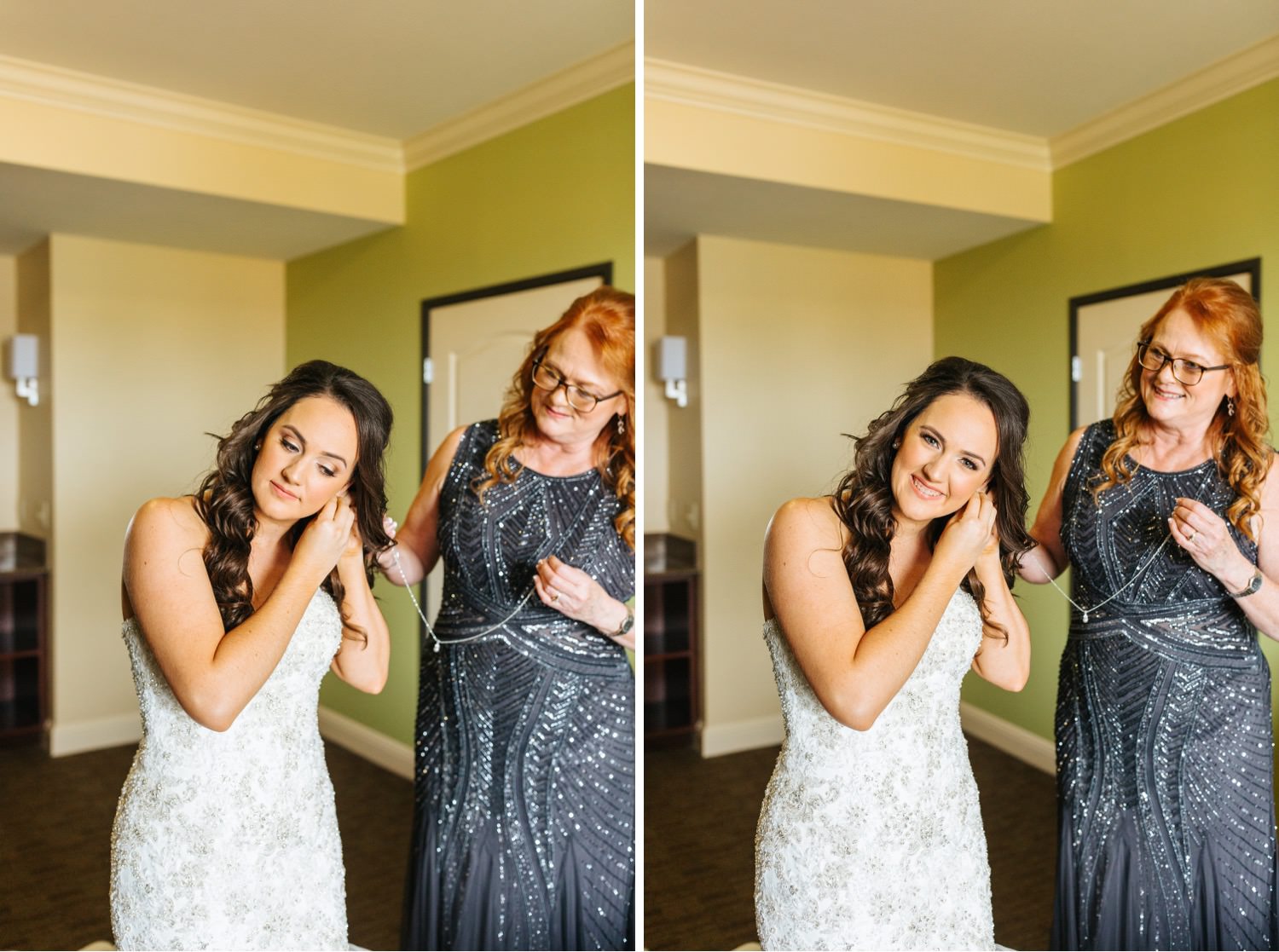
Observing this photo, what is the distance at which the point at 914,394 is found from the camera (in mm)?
1742

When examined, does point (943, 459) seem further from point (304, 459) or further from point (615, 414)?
point (304, 459)

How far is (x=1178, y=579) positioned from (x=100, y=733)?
1.75 metres

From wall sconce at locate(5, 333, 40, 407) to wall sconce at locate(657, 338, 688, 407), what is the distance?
3.31 ft

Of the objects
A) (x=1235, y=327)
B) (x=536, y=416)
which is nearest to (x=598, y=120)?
(x=536, y=416)

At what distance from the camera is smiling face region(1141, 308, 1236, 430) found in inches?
69.2

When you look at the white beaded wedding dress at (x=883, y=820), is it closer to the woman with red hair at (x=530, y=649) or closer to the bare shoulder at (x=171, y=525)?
the woman with red hair at (x=530, y=649)

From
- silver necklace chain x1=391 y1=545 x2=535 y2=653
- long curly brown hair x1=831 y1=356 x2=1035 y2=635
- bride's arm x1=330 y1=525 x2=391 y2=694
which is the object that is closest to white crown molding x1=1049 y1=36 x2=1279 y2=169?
long curly brown hair x1=831 y1=356 x2=1035 y2=635

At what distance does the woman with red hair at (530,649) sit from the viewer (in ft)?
6.13

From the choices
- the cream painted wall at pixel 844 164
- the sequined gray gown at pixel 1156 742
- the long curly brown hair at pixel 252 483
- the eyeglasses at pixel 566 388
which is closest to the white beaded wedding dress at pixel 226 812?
the long curly brown hair at pixel 252 483

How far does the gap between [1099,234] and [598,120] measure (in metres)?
0.87

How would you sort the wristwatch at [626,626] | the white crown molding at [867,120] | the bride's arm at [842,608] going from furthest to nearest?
1. the wristwatch at [626,626]
2. the white crown molding at [867,120]
3. the bride's arm at [842,608]

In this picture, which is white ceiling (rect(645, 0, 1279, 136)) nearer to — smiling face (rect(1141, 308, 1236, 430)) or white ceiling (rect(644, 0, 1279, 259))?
white ceiling (rect(644, 0, 1279, 259))

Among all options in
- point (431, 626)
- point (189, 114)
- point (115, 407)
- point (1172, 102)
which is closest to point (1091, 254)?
point (1172, 102)

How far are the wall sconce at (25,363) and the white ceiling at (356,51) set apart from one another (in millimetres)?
435
